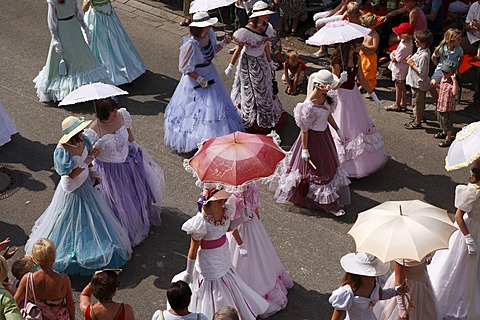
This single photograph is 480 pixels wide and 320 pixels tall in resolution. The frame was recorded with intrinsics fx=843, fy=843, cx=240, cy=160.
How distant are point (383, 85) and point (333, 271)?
16.4 feet

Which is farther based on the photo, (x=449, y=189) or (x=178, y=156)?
(x=178, y=156)

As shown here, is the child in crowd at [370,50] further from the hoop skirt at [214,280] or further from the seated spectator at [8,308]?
the seated spectator at [8,308]

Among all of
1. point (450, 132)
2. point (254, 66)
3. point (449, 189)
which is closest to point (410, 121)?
point (450, 132)

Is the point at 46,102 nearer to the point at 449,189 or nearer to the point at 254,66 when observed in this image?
the point at 254,66

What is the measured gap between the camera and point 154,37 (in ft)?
51.6

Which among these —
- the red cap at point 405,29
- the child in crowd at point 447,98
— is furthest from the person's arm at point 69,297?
the red cap at point 405,29

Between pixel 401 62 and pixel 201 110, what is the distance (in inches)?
127

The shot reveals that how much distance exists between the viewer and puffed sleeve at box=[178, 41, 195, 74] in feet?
38.2

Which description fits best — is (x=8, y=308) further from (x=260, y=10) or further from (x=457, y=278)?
(x=260, y=10)

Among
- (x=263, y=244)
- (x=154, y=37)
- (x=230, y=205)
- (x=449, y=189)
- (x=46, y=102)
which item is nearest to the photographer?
(x=230, y=205)

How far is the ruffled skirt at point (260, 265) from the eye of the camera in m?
9.10

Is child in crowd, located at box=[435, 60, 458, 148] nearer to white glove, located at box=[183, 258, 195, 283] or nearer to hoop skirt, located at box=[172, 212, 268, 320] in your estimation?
hoop skirt, located at box=[172, 212, 268, 320]

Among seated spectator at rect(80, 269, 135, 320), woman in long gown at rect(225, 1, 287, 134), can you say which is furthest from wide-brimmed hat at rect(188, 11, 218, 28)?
seated spectator at rect(80, 269, 135, 320)

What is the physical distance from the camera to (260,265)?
9250mm
